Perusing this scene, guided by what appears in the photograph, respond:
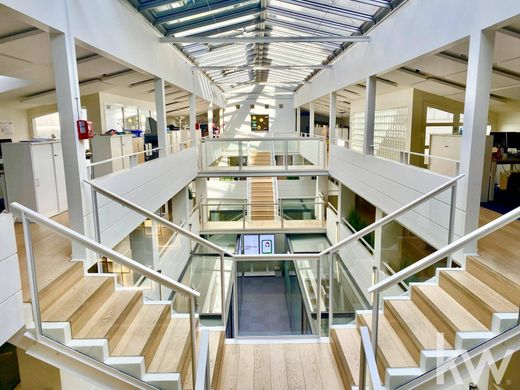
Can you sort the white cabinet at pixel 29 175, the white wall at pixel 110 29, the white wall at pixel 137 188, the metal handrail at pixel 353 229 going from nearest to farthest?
the white wall at pixel 110 29 < the white wall at pixel 137 188 < the white cabinet at pixel 29 175 < the metal handrail at pixel 353 229

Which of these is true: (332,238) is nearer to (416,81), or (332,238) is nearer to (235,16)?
(416,81)

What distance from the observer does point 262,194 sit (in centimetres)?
1338

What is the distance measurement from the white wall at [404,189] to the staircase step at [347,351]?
1512mm

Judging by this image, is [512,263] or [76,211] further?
[76,211]

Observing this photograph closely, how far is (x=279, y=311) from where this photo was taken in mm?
8617

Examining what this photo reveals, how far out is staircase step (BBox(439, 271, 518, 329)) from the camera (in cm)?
278

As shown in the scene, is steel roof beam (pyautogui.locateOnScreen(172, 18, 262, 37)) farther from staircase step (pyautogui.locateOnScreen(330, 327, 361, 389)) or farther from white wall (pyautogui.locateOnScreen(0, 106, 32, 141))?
staircase step (pyautogui.locateOnScreen(330, 327, 361, 389))

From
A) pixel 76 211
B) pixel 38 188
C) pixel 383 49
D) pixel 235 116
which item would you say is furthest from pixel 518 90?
pixel 235 116

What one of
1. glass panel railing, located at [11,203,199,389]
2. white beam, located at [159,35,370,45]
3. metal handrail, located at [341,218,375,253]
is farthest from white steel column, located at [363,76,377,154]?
glass panel railing, located at [11,203,199,389]

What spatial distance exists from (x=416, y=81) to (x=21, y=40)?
703 centimetres

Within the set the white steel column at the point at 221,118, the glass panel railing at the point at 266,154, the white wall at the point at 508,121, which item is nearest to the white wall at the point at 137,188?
the glass panel railing at the point at 266,154

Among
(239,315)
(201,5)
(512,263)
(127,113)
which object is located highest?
(201,5)

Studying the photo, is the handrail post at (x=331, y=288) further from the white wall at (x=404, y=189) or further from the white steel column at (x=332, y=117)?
the white steel column at (x=332, y=117)

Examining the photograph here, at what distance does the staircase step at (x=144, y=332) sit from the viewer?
2.79 m
